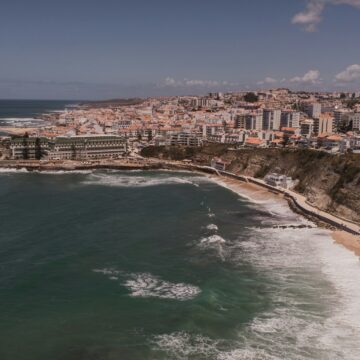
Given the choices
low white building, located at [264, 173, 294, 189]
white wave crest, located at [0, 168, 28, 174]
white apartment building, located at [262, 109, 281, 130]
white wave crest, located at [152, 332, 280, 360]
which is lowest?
white wave crest, located at [152, 332, 280, 360]

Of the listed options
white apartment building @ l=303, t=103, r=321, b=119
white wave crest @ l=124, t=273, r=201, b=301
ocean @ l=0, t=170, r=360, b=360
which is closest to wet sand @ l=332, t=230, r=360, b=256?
ocean @ l=0, t=170, r=360, b=360

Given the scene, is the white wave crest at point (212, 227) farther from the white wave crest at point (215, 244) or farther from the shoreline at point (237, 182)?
the shoreline at point (237, 182)

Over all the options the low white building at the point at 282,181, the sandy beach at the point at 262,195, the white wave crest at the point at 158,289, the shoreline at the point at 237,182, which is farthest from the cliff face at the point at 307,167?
the white wave crest at the point at 158,289

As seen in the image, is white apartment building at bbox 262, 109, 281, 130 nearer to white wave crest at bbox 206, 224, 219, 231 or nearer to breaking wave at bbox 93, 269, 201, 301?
white wave crest at bbox 206, 224, 219, 231

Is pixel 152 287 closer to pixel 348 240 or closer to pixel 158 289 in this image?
pixel 158 289

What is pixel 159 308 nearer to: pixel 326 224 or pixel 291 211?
pixel 326 224

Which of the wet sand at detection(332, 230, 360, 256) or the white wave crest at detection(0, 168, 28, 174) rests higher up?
the wet sand at detection(332, 230, 360, 256)

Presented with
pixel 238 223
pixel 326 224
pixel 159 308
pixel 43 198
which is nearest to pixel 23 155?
pixel 43 198
